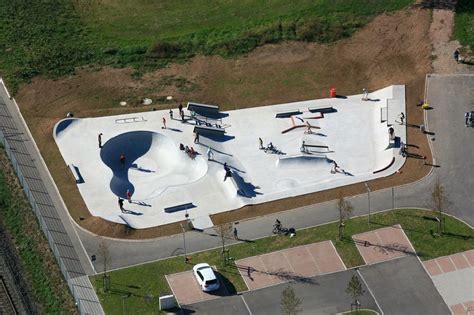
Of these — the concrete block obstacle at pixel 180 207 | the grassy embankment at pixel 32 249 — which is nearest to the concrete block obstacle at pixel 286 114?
the concrete block obstacle at pixel 180 207

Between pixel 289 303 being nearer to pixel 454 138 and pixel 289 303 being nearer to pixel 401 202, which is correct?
pixel 401 202

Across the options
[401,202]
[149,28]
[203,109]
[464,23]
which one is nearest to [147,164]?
[203,109]

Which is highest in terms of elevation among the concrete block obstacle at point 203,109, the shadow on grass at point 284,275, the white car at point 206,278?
the concrete block obstacle at point 203,109

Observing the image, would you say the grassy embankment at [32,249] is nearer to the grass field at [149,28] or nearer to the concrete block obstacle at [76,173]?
the concrete block obstacle at [76,173]

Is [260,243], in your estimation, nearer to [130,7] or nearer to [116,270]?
[116,270]

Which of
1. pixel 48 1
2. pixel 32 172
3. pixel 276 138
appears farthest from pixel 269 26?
pixel 32 172

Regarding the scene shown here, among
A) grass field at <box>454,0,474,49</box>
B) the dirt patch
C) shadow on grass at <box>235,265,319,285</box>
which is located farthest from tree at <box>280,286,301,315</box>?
grass field at <box>454,0,474,49</box>
